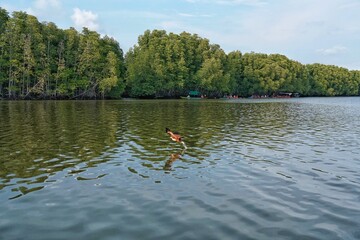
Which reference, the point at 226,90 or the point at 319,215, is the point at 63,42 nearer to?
the point at 226,90

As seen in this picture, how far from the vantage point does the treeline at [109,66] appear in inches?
3775

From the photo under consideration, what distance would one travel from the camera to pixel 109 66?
11362 cm

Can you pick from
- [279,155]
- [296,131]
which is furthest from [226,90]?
[279,155]

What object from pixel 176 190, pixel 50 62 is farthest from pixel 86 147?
pixel 50 62

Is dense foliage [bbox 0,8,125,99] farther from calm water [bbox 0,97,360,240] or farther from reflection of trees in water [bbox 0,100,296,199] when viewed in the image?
calm water [bbox 0,97,360,240]

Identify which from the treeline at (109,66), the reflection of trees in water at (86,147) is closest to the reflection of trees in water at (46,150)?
the reflection of trees in water at (86,147)

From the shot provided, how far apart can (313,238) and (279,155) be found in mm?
10921

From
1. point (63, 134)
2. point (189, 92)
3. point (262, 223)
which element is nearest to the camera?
point (262, 223)

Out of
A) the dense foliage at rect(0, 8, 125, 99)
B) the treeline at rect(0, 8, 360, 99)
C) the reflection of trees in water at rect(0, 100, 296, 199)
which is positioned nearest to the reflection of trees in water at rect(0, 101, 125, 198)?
the reflection of trees in water at rect(0, 100, 296, 199)

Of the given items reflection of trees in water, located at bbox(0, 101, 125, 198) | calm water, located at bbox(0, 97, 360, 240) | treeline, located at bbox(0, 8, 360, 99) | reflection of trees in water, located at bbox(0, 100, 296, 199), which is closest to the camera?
calm water, located at bbox(0, 97, 360, 240)

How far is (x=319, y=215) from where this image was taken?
10.0m

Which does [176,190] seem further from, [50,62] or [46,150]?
[50,62]

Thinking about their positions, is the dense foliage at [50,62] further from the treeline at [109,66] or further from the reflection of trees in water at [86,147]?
the reflection of trees in water at [86,147]

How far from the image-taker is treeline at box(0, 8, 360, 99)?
9588 centimetres
